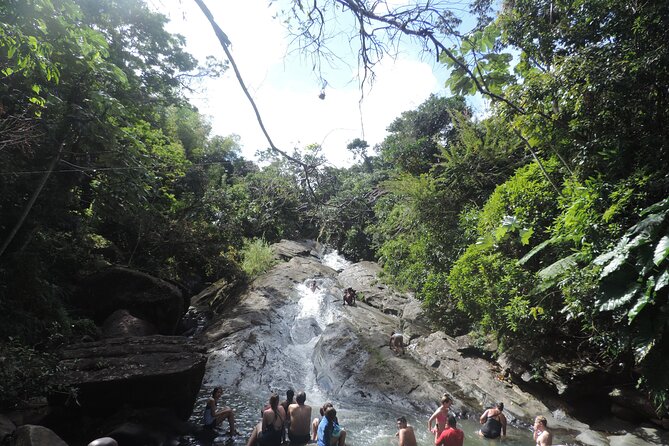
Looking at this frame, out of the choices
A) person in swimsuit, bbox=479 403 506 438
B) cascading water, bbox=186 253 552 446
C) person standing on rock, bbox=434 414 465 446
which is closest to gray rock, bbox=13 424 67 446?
cascading water, bbox=186 253 552 446

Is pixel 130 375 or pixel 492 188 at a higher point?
pixel 492 188

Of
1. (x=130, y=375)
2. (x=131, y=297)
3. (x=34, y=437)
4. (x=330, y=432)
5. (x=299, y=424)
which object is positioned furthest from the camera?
(x=131, y=297)

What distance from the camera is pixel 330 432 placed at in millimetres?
6273

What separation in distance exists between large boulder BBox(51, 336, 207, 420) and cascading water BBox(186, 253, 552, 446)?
102cm

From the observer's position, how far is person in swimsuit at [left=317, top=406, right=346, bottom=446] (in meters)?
6.26

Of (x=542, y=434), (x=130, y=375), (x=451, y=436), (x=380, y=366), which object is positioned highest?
(x=380, y=366)

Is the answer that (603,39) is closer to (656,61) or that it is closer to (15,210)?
(656,61)

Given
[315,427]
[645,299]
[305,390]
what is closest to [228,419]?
[315,427]

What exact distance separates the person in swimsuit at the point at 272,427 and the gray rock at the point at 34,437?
3.09 m

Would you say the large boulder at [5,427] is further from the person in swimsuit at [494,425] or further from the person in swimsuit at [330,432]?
the person in swimsuit at [494,425]

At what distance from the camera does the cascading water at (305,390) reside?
7.91m

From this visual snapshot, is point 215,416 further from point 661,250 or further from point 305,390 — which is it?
point 661,250

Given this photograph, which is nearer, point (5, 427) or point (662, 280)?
point (5, 427)

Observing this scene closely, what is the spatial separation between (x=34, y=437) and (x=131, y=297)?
7349mm
